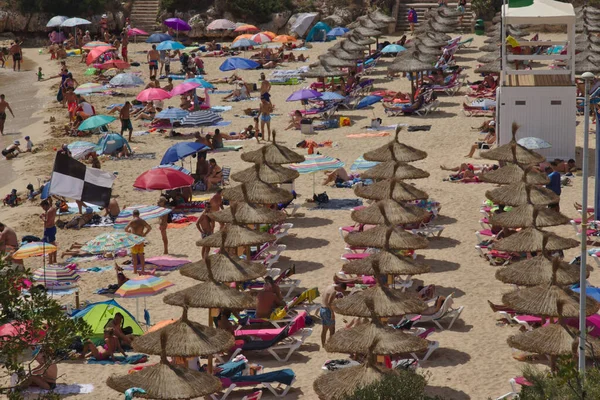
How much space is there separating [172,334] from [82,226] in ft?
35.9

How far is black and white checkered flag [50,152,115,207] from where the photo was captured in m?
23.5

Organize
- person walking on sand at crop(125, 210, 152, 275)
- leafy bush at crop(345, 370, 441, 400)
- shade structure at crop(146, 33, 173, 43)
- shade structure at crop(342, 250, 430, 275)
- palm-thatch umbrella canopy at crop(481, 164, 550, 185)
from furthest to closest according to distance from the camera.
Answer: shade structure at crop(146, 33, 173, 43) → palm-thatch umbrella canopy at crop(481, 164, 550, 185) → person walking on sand at crop(125, 210, 152, 275) → shade structure at crop(342, 250, 430, 275) → leafy bush at crop(345, 370, 441, 400)

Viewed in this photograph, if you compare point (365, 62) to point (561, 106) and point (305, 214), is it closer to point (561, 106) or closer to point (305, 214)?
point (561, 106)

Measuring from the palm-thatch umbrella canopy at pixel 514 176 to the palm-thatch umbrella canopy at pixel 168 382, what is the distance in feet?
33.2

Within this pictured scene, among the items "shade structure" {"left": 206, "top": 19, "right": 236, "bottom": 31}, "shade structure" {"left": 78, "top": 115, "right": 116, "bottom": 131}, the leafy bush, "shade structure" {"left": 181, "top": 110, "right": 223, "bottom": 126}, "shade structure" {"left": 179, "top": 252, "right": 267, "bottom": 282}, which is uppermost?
the leafy bush

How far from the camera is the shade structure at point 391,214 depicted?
68.9 feet

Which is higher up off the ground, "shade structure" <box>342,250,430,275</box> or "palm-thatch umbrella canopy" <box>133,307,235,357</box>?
"palm-thatch umbrella canopy" <box>133,307,235,357</box>

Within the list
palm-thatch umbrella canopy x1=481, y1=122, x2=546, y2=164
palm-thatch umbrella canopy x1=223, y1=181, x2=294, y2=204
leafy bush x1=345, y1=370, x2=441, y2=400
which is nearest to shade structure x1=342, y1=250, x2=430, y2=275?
palm-thatch umbrella canopy x1=223, y1=181, x2=294, y2=204

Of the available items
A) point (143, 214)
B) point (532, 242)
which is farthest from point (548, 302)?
point (143, 214)

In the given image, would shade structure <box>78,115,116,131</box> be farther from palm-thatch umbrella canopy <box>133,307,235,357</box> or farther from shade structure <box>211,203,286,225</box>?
palm-thatch umbrella canopy <box>133,307,235,357</box>

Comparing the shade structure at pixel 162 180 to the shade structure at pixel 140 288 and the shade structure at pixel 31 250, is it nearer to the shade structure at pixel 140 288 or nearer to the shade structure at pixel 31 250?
the shade structure at pixel 31 250

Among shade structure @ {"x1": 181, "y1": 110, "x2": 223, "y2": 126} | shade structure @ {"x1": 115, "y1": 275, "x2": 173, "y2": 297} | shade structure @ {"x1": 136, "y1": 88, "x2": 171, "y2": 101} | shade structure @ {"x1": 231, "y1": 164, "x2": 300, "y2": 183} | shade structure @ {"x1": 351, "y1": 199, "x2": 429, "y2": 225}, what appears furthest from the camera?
shade structure @ {"x1": 136, "y1": 88, "x2": 171, "y2": 101}

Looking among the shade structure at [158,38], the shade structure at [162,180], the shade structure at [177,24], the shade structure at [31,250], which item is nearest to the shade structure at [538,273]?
the shade structure at [31,250]

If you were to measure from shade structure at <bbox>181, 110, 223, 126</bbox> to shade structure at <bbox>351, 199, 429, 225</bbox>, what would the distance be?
1351 centimetres
